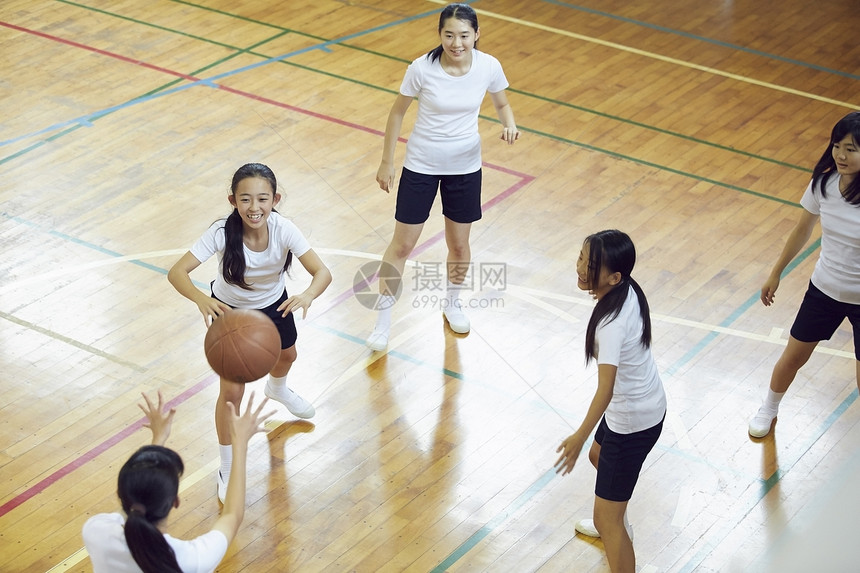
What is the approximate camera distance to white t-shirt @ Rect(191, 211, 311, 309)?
4258 mm

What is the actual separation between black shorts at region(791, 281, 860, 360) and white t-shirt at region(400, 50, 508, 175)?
5.67 feet

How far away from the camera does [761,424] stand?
5.01 meters

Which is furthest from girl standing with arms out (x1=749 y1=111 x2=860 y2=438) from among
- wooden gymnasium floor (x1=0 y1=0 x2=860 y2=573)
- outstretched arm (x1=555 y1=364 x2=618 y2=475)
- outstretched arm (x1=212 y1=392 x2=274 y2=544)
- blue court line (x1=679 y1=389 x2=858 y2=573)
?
outstretched arm (x1=212 y1=392 x2=274 y2=544)

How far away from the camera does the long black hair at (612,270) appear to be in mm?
3602

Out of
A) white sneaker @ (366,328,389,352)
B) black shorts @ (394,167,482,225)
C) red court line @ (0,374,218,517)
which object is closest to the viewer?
red court line @ (0,374,218,517)

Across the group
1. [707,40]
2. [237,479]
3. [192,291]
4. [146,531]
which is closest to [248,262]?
[192,291]

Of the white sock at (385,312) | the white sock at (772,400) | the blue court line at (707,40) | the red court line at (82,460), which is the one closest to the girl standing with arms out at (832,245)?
the white sock at (772,400)

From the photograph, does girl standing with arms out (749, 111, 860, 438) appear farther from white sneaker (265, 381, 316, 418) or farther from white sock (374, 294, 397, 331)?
white sneaker (265, 381, 316, 418)

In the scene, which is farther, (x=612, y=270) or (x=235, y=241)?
(x=235, y=241)

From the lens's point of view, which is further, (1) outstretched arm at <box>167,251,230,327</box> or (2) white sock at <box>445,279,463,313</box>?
(2) white sock at <box>445,279,463,313</box>

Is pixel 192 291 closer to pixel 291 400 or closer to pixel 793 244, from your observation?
pixel 291 400

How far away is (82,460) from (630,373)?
251 cm

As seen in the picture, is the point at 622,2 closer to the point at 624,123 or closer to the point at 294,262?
the point at 624,123

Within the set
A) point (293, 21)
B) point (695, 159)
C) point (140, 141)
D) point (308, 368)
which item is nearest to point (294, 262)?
point (308, 368)
